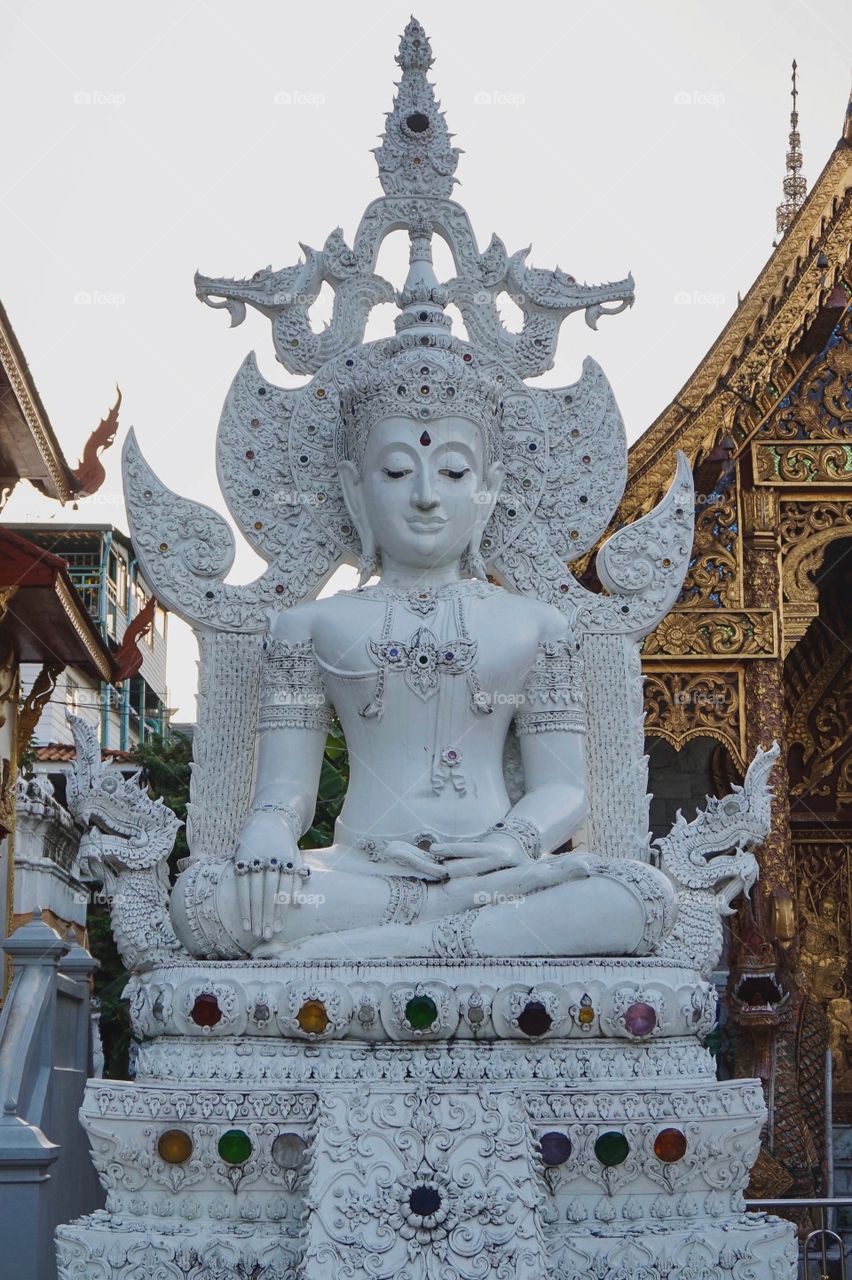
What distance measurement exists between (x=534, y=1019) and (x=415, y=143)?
3.45 metres

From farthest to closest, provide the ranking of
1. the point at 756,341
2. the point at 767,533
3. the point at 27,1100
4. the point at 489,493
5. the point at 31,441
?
the point at 31,441 → the point at 767,533 → the point at 756,341 → the point at 27,1100 → the point at 489,493

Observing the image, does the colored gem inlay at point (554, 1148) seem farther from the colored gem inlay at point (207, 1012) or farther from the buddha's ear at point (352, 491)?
the buddha's ear at point (352, 491)

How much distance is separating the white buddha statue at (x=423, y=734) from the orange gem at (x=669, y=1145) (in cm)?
56

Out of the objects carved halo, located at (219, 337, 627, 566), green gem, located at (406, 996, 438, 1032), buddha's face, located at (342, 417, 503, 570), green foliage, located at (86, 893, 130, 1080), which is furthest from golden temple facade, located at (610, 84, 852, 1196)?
green gem, located at (406, 996, 438, 1032)

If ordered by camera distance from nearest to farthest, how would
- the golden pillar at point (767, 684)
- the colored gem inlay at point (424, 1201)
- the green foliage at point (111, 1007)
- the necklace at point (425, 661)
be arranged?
the colored gem inlay at point (424, 1201)
the necklace at point (425, 661)
the golden pillar at point (767, 684)
the green foliage at point (111, 1007)

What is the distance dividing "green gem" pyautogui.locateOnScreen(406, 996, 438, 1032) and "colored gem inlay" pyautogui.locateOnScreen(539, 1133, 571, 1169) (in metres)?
0.44

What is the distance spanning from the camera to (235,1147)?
5176mm

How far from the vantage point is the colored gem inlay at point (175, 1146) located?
5.21 meters

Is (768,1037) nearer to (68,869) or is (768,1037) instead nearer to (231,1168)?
(231,1168)

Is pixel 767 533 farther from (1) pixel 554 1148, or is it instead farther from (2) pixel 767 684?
(1) pixel 554 1148

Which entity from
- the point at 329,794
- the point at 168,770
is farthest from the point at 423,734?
the point at 168,770

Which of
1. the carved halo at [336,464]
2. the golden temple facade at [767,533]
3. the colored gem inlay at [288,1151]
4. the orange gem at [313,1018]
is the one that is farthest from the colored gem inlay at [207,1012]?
the golden temple facade at [767,533]

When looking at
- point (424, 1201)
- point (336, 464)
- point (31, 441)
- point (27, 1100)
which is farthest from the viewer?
point (31, 441)

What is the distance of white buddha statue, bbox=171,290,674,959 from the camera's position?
5.54 metres
